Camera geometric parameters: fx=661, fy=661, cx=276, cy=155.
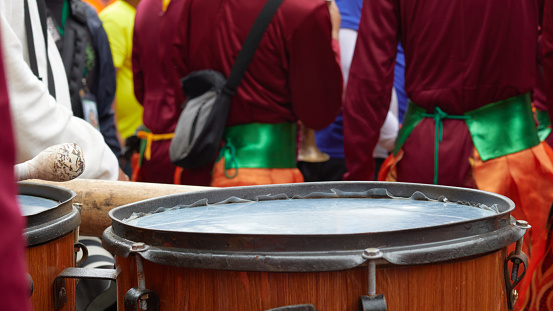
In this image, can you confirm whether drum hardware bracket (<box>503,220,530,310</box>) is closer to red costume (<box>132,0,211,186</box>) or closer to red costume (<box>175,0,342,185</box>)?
red costume (<box>175,0,342,185</box>)

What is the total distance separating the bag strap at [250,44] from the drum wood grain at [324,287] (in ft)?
5.61

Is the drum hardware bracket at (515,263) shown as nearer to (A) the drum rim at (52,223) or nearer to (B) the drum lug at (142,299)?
(B) the drum lug at (142,299)

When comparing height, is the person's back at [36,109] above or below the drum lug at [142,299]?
above

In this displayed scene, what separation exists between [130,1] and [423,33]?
300 cm

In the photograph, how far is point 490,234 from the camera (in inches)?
37.6

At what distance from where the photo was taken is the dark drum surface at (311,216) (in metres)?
1.06

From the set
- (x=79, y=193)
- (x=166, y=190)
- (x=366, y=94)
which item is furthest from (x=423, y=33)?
(x=79, y=193)

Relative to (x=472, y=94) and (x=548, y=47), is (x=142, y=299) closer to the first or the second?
(x=472, y=94)

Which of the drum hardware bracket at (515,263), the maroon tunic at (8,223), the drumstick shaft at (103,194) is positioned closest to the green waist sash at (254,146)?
the drumstick shaft at (103,194)

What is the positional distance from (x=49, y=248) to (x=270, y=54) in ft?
5.16

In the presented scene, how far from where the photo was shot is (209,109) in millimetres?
2576

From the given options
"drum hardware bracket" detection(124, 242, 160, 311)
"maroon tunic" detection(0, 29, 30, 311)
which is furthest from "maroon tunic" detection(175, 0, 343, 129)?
"maroon tunic" detection(0, 29, 30, 311)

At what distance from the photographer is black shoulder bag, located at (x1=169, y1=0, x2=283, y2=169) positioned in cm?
257

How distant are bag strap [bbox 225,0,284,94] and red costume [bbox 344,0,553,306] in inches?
16.2
